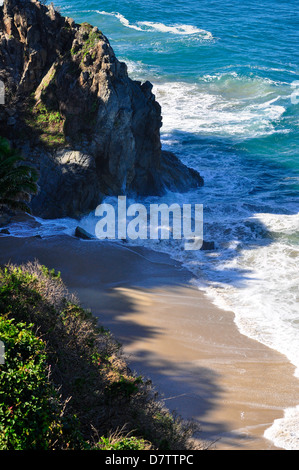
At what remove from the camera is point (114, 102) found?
26.8 meters

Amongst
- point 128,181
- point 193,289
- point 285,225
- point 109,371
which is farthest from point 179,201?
point 109,371

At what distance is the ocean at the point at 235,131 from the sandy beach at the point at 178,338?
697mm

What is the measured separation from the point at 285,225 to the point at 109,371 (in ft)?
56.8

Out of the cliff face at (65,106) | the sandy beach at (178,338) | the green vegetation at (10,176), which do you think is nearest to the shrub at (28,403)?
the sandy beach at (178,338)

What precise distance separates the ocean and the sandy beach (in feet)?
2.29

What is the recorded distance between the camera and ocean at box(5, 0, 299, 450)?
21.9 m

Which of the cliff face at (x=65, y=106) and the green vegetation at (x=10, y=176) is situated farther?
the cliff face at (x=65, y=106)

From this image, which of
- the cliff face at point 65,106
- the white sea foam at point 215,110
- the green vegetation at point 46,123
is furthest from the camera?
the white sea foam at point 215,110

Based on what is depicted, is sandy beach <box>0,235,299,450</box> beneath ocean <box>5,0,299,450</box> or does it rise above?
beneath

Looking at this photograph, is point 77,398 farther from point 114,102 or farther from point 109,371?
point 114,102

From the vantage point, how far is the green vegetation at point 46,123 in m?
27.1

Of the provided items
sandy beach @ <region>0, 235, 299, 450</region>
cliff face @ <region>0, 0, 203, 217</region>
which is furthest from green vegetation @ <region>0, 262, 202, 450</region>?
cliff face @ <region>0, 0, 203, 217</region>

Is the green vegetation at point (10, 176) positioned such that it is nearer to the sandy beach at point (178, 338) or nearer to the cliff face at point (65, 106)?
the sandy beach at point (178, 338)

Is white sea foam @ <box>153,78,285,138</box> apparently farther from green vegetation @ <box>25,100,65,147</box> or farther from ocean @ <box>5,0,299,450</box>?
green vegetation @ <box>25,100,65,147</box>
